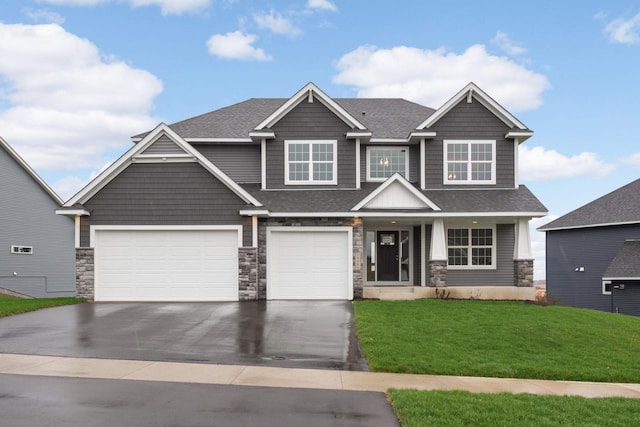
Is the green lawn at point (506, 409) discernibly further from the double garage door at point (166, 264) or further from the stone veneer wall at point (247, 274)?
the double garage door at point (166, 264)

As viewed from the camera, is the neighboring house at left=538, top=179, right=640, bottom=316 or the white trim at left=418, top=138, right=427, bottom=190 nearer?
the white trim at left=418, top=138, right=427, bottom=190

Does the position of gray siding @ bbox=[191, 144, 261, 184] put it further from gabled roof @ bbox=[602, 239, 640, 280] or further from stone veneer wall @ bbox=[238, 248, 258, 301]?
gabled roof @ bbox=[602, 239, 640, 280]

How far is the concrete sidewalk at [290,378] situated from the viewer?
26.3 ft

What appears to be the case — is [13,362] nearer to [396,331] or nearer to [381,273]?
[396,331]

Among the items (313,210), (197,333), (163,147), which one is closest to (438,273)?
(313,210)

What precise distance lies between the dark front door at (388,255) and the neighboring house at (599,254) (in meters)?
13.3

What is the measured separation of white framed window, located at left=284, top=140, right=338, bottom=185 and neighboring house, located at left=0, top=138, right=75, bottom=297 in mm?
17381

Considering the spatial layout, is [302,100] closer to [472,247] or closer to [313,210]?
[313,210]

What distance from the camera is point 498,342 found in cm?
1127

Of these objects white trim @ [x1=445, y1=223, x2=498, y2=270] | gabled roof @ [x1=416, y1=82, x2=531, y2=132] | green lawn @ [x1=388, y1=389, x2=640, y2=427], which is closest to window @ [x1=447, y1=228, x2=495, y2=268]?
white trim @ [x1=445, y1=223, x2=498, y2=270]

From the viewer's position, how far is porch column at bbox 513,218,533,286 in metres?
19.7

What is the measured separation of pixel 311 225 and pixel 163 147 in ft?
19.4

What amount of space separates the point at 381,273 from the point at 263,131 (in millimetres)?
7681

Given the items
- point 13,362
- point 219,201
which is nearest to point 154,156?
point 219,201
